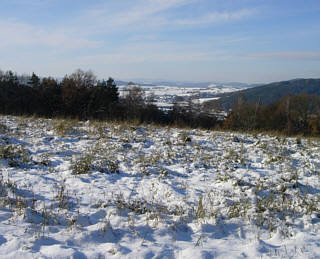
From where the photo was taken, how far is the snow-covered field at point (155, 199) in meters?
3.04

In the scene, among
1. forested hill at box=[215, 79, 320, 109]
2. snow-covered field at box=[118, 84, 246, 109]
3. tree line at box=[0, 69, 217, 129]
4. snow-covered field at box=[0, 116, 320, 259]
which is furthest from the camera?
forested hill at box=[215, 79, 320, 109]

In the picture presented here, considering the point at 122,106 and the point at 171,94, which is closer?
the point at 122,106

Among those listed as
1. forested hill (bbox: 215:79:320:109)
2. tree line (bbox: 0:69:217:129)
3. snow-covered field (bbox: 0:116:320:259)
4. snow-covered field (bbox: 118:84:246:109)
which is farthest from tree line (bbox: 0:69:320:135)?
forested hill (bbox: 215:79:320:109)

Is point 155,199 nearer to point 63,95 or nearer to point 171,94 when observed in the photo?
point 63,95

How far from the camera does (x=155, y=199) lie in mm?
4363

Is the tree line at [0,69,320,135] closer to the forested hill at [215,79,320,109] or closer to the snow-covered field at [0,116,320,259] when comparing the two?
the snow-covered field at [0,116,320,259]

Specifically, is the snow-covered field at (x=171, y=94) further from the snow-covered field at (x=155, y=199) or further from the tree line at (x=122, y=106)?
the snow-covered field at (x=155, y=199)

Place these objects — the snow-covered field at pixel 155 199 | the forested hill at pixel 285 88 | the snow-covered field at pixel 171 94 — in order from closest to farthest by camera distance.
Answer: the snow-covered field at pixel 155 199 < the snow-covered field at pixel 171 94 < the forested hill at pixel 285 88

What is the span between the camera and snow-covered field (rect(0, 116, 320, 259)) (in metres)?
3.04

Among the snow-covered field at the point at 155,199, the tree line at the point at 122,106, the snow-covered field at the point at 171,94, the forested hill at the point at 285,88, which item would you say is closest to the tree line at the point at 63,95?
the tree line at the point at 122,106

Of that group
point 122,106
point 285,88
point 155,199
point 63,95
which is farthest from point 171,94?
point 155,199

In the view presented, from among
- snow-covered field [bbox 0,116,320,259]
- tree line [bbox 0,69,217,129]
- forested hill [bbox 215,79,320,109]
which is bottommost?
snow-covered field [bbox 0,116,320,259]

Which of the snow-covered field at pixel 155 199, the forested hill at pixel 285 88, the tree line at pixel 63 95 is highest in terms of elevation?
the forested hill at pixel 285 88

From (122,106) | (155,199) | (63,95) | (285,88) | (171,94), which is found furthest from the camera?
(285,88)
